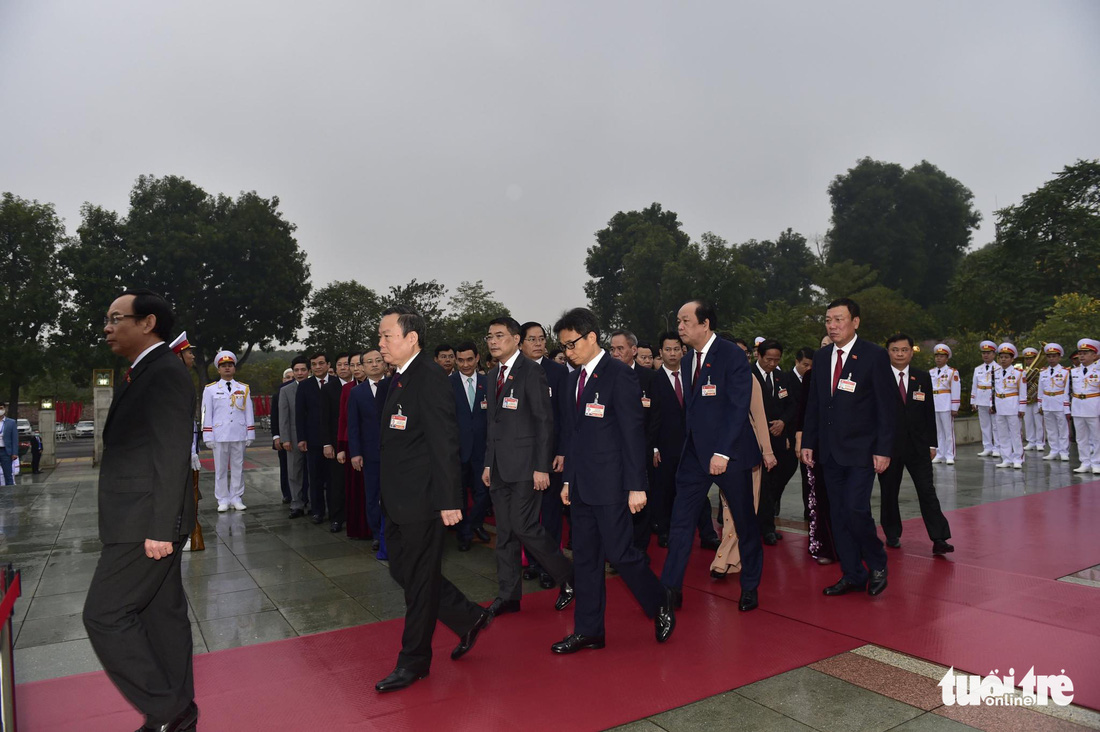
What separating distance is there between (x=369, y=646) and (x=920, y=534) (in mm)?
5263

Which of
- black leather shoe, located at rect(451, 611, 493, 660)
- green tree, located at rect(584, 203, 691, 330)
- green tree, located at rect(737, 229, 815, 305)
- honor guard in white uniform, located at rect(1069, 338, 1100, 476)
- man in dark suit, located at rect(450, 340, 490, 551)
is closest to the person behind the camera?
black leather shoe, located at rect(451, 611, 493, 660)

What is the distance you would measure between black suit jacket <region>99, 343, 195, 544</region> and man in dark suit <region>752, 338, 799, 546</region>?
5.00 m

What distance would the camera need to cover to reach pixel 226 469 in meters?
9.58

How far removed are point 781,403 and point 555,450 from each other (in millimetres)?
2847

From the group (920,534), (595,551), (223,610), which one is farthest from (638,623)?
(920,534)

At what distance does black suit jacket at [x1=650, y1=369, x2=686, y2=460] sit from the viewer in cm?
669

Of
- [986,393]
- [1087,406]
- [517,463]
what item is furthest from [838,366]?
[986,393]

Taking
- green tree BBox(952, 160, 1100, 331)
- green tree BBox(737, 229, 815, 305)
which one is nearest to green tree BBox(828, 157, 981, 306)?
green tree BBox(737, 229, 815, 305)

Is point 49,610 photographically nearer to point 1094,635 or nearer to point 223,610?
point 223,610

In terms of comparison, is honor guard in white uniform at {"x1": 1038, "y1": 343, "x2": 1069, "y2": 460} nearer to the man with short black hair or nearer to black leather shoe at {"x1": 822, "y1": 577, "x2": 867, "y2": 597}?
black leather shoe at {"x1": 822, "y1": 577, "x2": 867, "y2": 597}

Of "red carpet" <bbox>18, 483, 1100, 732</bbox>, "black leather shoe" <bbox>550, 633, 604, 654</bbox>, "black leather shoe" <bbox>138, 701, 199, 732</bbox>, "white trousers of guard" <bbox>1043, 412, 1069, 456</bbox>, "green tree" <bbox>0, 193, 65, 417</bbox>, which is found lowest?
"red carpet" <bbox>18, 483, 1100, 732</bbox>

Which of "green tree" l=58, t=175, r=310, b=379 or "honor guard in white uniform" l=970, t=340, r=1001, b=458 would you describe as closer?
"honor guard in white uniform" l=970, t=340, r=1001, b=458

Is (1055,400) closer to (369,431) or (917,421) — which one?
(917,421)

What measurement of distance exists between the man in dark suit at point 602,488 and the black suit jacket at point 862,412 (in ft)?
5.57
